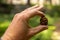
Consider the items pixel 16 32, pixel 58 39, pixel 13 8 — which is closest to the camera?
pixel 16 32

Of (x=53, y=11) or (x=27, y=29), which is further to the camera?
(x=53, y=11)

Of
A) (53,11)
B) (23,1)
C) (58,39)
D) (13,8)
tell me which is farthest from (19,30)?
(23,1)

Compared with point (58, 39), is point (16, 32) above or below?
below

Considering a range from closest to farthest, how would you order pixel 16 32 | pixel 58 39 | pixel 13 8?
pixel 16 32 < pixel 58 39 < pixel 13 8

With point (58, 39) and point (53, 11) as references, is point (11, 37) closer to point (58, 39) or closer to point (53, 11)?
point (58, 39)

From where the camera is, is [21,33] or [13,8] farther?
[13,8]

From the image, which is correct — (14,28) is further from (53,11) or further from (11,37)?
(53,11)

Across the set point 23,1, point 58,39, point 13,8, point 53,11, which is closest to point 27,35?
point 58,39

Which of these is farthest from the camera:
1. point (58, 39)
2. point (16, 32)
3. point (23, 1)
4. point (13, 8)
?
point (23, 1)

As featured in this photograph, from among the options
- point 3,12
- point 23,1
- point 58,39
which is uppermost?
point 23,1
